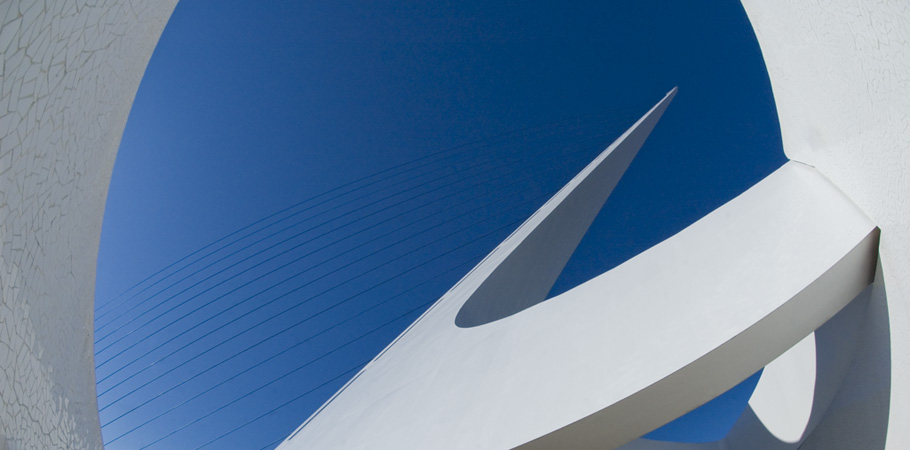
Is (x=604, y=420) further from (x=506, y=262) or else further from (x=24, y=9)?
(x=506, y=262)

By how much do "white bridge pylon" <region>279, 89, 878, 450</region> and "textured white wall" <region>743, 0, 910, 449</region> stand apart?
0.21 meters

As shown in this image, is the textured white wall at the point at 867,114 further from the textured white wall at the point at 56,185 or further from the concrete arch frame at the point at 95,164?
the textured white wall at the point at 56,185

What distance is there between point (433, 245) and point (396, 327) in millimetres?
1819

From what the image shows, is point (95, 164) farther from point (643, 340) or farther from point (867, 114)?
point (867, 114)

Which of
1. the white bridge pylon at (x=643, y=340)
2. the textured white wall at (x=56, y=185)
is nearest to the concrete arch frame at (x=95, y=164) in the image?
the textured white wall at (x=56, y=185)

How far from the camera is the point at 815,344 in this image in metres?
5.93

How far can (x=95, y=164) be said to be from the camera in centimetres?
353

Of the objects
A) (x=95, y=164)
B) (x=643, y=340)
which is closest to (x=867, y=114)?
(x=643, y=340)

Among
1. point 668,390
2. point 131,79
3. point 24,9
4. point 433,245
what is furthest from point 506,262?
point 24,9

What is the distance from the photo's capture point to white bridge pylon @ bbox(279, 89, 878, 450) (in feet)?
12.2

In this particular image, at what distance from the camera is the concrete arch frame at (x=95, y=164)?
2.63 meters

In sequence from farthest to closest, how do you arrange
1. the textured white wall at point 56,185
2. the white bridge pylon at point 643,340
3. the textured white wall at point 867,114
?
the white bridge pylon at point 643,340, the textured white wall at point 867,114, the textured white wall at point 56,185

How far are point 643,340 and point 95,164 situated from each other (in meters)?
3.66

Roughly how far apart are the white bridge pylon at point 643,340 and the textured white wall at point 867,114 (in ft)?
0.69
